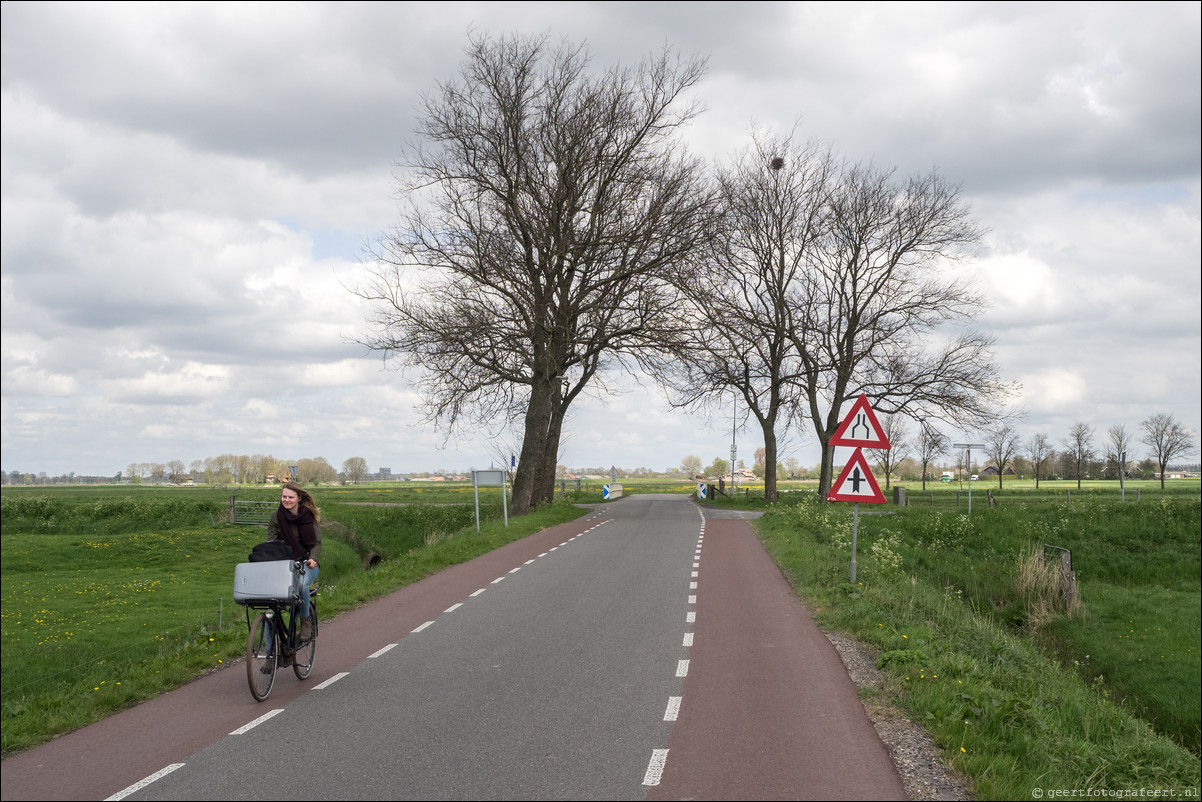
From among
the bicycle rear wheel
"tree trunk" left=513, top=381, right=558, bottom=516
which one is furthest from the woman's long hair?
"tree trunk" left=513, top=381, right=558, bottom=516

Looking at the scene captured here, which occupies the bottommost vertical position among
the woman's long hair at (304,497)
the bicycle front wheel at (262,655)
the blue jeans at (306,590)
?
the bicycle front wheel at (262,655)

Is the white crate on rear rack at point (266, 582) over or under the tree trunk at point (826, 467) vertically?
under

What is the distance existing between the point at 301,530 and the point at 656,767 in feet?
14.7

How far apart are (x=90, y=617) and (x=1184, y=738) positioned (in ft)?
73.0

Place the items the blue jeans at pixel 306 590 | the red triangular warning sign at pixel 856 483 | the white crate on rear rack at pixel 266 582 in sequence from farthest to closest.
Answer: the red triangular warning sign at pixel 856 483 < the blue jeans at pixel 306 590 < the white crate on rear rack at pixel 266 582

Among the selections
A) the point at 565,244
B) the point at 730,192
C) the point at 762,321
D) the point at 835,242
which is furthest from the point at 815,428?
the point at 565,244

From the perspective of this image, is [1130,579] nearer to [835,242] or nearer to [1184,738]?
[1184,738]

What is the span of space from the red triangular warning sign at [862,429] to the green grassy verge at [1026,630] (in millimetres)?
2226

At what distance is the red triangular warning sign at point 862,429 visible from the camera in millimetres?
12484

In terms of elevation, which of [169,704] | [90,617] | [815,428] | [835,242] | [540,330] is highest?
[835,242]

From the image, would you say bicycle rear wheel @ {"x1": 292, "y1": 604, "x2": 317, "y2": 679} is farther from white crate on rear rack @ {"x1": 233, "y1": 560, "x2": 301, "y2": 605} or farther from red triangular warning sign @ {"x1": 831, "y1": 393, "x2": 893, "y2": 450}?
red triangular warning sign @ {"x1": 831, "y1": 393, "x2": 893, "y2": 450}

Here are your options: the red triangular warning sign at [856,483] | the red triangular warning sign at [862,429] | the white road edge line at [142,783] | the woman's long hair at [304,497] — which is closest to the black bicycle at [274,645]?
the woman's long hair at [304,497]

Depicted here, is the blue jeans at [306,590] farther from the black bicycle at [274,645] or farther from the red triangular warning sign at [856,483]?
the red triangular warning sign at [856,483]

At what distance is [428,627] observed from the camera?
419 inches
